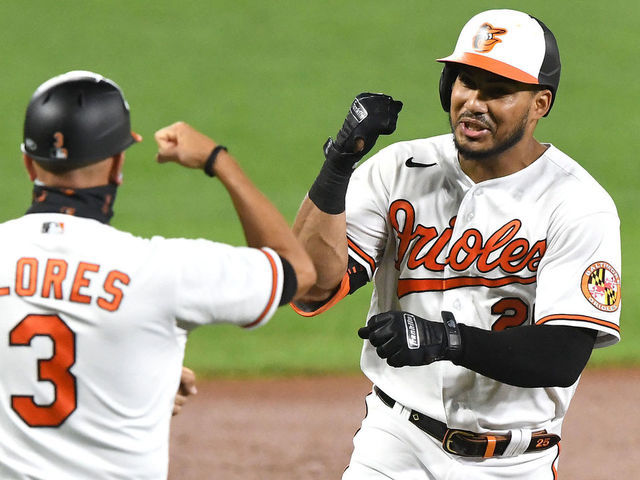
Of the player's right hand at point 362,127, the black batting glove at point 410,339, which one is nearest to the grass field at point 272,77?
the player's right hand at point 362,127

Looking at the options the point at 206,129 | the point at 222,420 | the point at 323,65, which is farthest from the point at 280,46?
the point at 222,420

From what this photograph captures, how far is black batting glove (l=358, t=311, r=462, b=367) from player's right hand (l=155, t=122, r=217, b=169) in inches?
31.6

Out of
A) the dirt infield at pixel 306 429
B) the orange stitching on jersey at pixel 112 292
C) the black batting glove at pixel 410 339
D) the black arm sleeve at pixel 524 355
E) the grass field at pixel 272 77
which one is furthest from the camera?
the grass field at pixel 272 77

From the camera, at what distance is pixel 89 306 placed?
301 cm

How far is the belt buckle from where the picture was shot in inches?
161

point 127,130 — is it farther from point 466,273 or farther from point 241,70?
point 241,70

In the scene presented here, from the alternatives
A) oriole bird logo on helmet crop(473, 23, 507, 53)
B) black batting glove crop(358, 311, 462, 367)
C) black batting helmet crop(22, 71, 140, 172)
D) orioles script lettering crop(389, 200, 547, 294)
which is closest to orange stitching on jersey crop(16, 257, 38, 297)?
black batting helmet crop(22, 71, 140, 172)

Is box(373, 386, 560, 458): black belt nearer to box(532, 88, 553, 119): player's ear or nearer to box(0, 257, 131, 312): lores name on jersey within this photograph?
box(532, 88, 553, 119): player's ear

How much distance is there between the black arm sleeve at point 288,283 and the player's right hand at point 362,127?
0.80 meters

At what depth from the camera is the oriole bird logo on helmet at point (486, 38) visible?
4062mm

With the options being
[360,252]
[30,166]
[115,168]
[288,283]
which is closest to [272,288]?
[288,283]

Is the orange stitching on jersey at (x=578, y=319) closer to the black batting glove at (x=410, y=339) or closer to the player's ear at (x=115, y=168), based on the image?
the black batting glove at (x=410, y=339)

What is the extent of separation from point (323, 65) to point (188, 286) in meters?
12.4

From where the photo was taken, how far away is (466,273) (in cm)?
411
